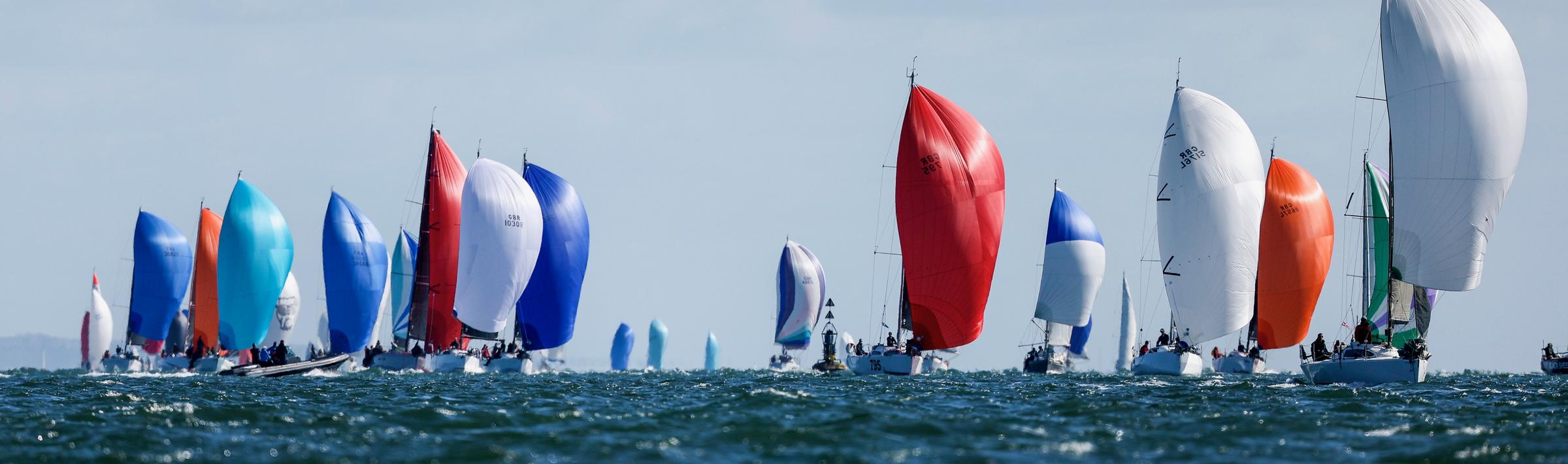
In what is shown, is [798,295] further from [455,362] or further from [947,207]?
[947,207]

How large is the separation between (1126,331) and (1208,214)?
2318 inches

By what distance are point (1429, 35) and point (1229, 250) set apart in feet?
58.7

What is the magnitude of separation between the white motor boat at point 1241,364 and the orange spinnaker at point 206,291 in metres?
41.3

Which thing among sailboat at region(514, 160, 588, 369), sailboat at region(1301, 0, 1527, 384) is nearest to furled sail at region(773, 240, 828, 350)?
sailboat at region(514, 160, 588, 369)

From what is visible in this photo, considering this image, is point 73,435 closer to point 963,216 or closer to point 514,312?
point 963,216

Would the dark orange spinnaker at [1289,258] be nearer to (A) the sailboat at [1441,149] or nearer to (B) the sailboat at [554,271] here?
(A) the sailboat at [1441,149]

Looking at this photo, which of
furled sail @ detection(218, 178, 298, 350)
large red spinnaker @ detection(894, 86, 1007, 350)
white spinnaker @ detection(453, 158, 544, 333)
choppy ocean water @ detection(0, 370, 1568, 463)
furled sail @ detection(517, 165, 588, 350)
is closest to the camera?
choppy ocean water @ detection(0, 370, 1568, 463)

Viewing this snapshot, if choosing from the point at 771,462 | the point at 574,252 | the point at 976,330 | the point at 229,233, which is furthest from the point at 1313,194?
the point at 771,462

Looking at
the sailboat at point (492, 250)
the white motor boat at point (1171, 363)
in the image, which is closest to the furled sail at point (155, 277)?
the sailboat at point (492, 250)

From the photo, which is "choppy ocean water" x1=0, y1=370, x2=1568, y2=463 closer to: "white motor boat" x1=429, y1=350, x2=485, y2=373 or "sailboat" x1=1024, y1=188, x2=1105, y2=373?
"white motor boat" x1=429, y1=350, x2=485, y2=373

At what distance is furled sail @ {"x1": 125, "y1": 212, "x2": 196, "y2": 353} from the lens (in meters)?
69.8

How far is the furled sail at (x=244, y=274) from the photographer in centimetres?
6275

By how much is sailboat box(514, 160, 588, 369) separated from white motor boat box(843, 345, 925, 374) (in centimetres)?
1323

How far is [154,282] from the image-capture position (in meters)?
70.1
